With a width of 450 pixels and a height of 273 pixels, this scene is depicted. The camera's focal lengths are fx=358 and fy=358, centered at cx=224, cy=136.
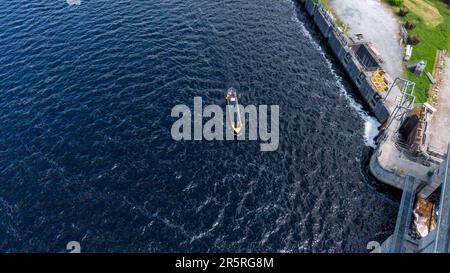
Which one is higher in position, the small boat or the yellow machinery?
the yellow machinery

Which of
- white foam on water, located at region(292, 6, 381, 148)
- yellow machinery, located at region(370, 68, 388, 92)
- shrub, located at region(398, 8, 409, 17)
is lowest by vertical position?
white foam on water, located at region(292, 6, 381, 148)

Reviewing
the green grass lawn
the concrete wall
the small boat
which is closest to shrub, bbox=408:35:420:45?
the green grass lawn

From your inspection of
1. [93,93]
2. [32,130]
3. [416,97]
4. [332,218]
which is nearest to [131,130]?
[93,93]

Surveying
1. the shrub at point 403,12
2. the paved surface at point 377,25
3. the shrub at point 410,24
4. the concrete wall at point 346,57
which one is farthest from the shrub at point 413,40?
the concrete wall at point 346,57

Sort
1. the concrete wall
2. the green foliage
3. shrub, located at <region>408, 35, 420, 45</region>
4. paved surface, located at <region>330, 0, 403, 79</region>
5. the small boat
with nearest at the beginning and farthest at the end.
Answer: the small boat, the green foliage, the concrete wall, paved surface, located at <region>330, 0, 403, 79</region>, shrub, located at <region>408, 35, 420, 45</region>

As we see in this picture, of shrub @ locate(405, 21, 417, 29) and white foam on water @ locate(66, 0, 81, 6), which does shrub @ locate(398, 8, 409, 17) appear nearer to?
shrub @ locate(405, 21, 417, 29)

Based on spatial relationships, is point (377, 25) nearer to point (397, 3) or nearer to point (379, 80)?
point (397, 3)

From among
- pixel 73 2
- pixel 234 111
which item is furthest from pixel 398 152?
pixel 73 2
